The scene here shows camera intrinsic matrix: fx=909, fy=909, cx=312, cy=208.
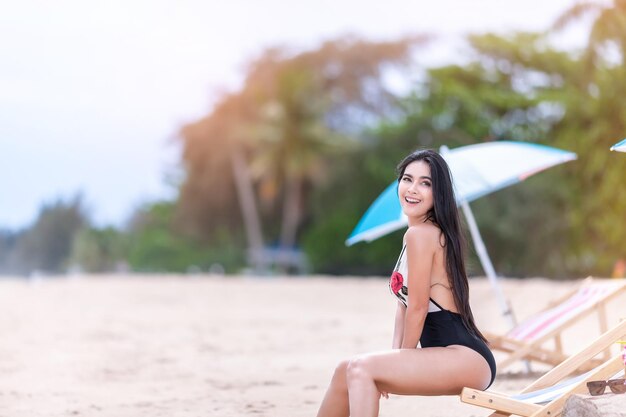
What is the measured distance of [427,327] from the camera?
3453 mm

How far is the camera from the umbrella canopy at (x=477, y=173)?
19.9 feet

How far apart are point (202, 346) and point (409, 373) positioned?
6553 mm

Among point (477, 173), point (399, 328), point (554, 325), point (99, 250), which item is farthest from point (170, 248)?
point (399, 328)

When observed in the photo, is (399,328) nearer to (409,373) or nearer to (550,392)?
(409,373)

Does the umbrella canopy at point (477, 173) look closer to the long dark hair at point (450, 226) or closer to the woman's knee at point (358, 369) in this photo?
the long dark hair at point (450, 226)

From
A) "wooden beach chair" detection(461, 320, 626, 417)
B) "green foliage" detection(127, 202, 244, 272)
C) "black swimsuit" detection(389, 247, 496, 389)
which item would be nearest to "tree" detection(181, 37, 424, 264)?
"green foliage" detection(127, 202, 244, 272)

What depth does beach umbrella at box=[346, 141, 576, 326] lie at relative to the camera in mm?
6059

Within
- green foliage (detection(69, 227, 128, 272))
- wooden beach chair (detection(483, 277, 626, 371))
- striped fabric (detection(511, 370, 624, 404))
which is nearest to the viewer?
striped fabric (detection(511, 370, 624, 404))

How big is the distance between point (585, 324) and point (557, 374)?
7171 millimetres

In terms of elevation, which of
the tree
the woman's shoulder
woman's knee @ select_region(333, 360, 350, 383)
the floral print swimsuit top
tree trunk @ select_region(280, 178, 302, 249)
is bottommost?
woman's knee @ select_region(333, 360, 350, 383)

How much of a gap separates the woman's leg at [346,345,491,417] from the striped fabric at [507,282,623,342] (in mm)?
2835

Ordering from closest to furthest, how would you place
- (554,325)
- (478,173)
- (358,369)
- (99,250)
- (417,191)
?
(358,369) < (417,191) < (554,325) < (478,173) < (99,250)

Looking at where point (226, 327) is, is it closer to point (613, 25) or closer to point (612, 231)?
point (613, 25)

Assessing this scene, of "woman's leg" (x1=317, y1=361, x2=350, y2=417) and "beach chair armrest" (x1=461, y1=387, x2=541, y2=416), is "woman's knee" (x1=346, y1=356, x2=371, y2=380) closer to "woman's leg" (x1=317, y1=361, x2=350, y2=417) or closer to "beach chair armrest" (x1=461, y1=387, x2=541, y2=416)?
"woman's leg" (x1=317, y1=361, x2=350, y2=417)
